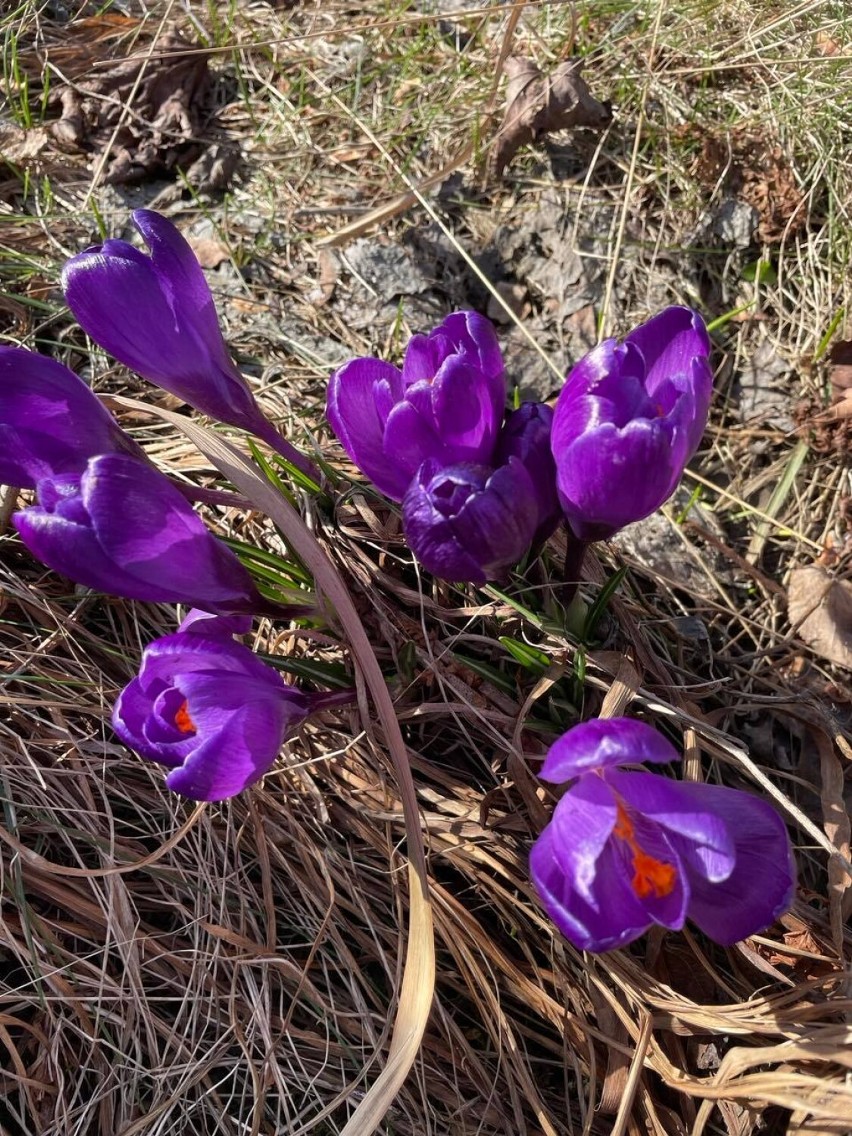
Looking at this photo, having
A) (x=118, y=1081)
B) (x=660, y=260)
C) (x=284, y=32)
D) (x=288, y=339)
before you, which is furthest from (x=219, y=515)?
(x=284, y=32)

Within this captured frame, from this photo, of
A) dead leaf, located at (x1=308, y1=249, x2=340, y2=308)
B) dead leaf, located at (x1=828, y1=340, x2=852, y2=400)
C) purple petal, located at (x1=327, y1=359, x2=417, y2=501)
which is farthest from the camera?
dead leaf, located at (x1=308, y1=249, x2=340, y2=308)

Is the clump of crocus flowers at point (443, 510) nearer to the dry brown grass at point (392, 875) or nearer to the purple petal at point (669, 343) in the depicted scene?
the purple petal at point (669, 343)

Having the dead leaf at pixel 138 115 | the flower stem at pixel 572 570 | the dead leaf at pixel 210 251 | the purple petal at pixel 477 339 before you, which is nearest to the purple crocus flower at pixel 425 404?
the purple petal at pixel 477 339

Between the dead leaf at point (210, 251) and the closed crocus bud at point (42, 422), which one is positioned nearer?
the closed crocus bud at point (42, 422)

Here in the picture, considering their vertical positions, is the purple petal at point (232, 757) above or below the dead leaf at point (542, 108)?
below

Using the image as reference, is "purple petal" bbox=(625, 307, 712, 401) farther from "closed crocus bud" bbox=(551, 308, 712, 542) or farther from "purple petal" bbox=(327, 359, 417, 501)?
"purple petal" bbox=(327, 359, 417, 501)

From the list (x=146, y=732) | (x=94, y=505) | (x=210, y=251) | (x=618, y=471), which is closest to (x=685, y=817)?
(x=618, y=471)

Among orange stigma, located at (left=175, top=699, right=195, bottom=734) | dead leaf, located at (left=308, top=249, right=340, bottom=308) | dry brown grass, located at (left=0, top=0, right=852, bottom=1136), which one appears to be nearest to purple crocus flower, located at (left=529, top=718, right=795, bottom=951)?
dry brown grass, located at (left=0, top=0, right=852, bottom=1136)
